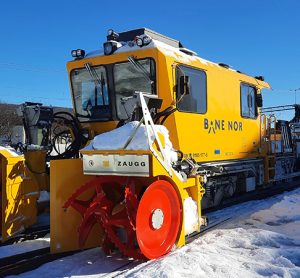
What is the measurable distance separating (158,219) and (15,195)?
230 centimetres

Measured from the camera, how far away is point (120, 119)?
23.5 ft

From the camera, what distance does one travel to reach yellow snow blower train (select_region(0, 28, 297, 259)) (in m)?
5.04

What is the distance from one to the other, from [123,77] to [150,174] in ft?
8.80

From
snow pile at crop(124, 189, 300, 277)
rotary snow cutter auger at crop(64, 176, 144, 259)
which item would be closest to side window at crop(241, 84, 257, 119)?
snow pile at crop(124, 189, 300, 277)

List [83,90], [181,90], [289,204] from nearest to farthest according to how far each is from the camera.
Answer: [181,90]
[83,90]
[289,204]

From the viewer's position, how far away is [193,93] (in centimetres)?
716

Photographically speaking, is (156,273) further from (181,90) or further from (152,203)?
(181,90)


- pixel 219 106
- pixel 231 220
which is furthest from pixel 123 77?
pixel 231 220

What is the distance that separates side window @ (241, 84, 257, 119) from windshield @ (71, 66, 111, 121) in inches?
134

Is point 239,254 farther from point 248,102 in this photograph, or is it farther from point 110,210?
point 248,102

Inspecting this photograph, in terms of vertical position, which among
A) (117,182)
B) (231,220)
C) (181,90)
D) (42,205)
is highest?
(181,90)

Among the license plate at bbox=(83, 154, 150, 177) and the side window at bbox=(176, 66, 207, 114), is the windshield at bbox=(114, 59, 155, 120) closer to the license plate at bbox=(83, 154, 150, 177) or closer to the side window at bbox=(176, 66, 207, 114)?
the side window at bbox=(176, 66, 207, 114)

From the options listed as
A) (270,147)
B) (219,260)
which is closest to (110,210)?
(219,260)

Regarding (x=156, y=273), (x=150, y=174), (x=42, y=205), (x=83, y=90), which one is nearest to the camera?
(x=156, y=273)
